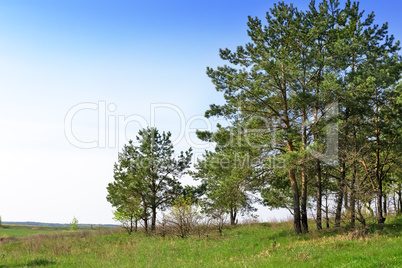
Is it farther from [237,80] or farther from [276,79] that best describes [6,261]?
[276,79]

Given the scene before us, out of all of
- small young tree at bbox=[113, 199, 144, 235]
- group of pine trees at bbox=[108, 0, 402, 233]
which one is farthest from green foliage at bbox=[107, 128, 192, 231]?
group of pine trees at bbox=[108, 0, 402, 233]

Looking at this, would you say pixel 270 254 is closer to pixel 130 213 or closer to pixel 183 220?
pixel 183 220

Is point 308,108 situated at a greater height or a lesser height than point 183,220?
greater

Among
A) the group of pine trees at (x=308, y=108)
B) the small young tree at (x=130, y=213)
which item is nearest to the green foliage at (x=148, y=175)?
the small young tree at (x=130, y=213)

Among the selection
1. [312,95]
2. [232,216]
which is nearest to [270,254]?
[312,95]

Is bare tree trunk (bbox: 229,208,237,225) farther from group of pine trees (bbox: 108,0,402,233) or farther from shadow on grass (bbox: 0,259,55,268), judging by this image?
shadow on grass (bbox: 0,259,55,268)

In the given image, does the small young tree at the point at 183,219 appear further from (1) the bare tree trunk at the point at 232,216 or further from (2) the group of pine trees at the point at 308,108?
(1) the bare tree trunk at the point at 232,216

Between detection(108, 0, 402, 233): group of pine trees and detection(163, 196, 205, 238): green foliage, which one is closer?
detection(108, 0, 402, 233): group of pine trees

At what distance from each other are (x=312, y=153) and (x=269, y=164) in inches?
101

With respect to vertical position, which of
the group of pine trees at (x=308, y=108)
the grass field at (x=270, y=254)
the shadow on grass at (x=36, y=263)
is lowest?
the shadow on grass at (x=36, y=263)

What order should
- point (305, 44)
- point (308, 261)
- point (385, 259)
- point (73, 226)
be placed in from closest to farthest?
point (385, 259)
point (308, 261)
point (305, 44)
point (73, 226)

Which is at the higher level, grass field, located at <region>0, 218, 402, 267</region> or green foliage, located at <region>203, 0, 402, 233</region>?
green foliage, located at <region>203, 0, 402, 233</region>

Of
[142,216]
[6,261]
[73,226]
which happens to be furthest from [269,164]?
[73,226]

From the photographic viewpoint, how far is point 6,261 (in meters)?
15.0
